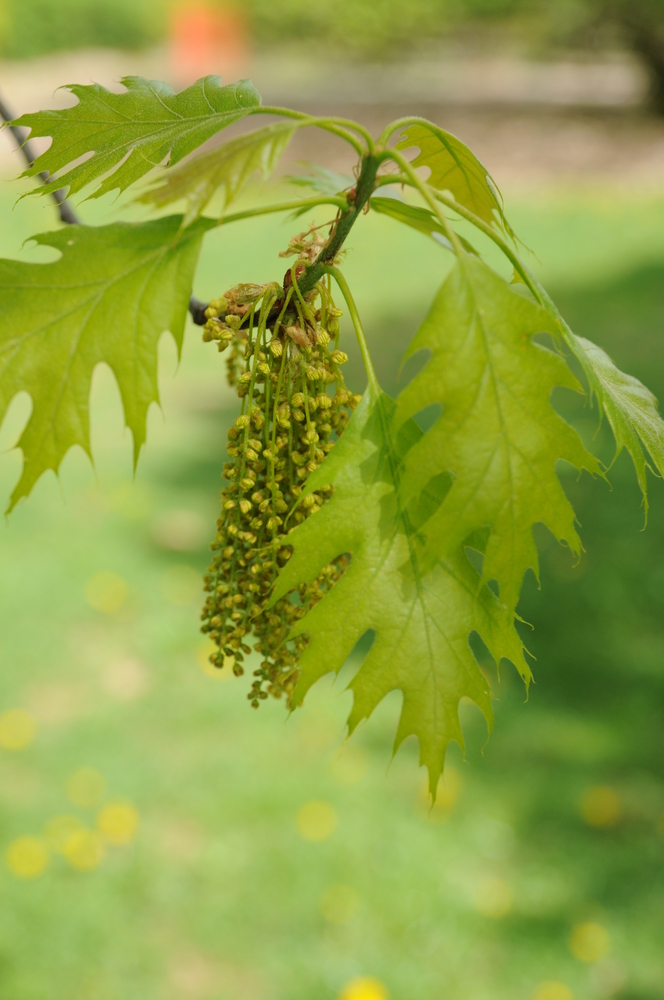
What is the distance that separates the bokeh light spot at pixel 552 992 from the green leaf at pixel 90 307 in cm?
261

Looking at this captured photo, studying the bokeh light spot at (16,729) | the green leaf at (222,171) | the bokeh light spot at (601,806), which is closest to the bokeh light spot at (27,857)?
the bokeh light spot at (16,729)

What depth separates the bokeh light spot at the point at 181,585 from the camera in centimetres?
478

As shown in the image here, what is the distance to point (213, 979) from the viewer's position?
3049mm

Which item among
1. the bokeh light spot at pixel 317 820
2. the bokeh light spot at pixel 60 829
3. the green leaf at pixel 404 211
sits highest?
the green leaf at pixel 404 211

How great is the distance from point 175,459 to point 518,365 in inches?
213

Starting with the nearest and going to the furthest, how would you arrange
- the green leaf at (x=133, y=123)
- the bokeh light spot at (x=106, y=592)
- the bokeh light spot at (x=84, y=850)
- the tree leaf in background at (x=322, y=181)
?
the green leaf at (x=133, y=123) → the tree leaf in background at (x=322, y=181) → the bokeh light spot at (x=84, y=850) → the bokeh light spot at (x=106, y=592)

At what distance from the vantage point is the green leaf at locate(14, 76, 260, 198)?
121 cm

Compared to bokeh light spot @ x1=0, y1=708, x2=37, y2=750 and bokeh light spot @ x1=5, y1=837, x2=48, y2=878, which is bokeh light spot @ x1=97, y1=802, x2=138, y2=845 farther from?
bokeh light spot @ x1=0, y1=708, x2=37, y2=750

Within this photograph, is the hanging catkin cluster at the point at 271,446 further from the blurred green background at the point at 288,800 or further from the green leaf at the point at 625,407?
the blurred green background at the point at 288,800

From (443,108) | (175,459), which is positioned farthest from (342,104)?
(175,459)

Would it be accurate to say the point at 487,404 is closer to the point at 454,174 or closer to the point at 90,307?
the point at 90,307

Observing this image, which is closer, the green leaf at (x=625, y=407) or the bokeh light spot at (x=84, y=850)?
the green leaf at (x=625, y=407)

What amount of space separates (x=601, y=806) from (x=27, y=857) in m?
2.06

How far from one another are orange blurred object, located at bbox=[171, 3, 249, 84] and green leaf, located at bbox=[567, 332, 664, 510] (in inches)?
829
